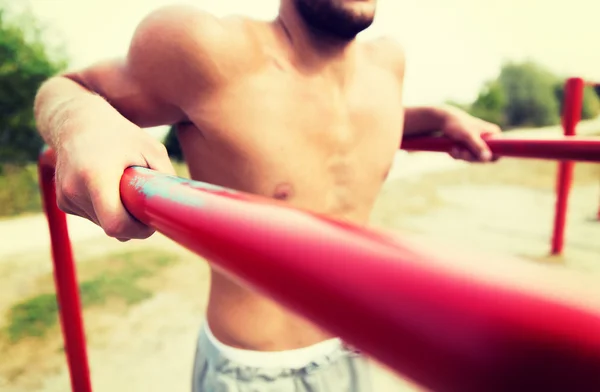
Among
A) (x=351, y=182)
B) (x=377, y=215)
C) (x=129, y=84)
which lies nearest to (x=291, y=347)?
(x=351, y=182)

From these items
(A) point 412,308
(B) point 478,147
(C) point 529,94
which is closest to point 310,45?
(B) point 478,147

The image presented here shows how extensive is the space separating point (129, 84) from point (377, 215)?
5.41ft

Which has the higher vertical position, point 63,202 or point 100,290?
point 63,202

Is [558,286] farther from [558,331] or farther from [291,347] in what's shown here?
[291,347]

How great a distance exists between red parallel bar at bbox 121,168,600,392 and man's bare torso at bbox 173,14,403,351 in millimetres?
305

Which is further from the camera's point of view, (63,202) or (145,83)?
(145,83)

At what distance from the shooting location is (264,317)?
494mm

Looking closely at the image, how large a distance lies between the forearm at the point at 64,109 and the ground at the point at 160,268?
0.32 metres

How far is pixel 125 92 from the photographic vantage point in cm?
45

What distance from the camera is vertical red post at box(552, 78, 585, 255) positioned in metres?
1.37

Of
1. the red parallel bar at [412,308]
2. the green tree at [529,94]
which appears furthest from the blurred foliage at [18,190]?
the green tree at [529,94]

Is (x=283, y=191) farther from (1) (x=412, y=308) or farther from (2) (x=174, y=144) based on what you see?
(2) (x=174, y=144)

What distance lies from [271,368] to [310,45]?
0.37 m

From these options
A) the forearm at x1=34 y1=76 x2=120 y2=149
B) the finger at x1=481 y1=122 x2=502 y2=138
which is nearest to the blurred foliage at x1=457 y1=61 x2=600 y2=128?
the finger at x1=481 y1=122 x2=502 y2=138
